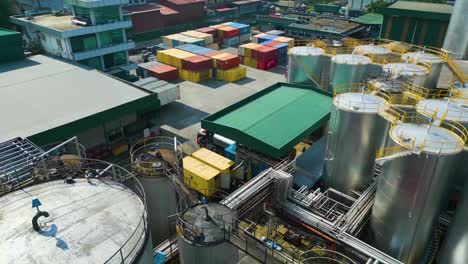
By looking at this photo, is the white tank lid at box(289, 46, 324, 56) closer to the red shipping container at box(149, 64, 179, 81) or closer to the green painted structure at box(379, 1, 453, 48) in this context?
the red shipping container at box(149, 64, 179, 81)

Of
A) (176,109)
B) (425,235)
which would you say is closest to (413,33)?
(176,109)

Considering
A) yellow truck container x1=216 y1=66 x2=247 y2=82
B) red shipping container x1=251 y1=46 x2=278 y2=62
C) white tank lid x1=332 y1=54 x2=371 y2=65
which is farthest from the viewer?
red shipping container x1=251 y1=46 x2=278 y2=62

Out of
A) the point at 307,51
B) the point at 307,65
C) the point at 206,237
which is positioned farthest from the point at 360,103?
the point at 307,51

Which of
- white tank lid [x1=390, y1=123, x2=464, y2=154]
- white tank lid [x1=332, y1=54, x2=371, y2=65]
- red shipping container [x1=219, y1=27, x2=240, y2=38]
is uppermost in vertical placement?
white tank lid [x1=332, y1=54, x2=371, y2=65]

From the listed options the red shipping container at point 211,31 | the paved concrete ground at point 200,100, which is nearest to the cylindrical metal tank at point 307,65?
the paved concrete ground at point 200,100

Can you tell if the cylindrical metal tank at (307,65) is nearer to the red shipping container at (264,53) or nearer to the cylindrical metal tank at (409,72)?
the cylindrical metal tank at (409,72)

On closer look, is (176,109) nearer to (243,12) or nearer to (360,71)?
(360,71)

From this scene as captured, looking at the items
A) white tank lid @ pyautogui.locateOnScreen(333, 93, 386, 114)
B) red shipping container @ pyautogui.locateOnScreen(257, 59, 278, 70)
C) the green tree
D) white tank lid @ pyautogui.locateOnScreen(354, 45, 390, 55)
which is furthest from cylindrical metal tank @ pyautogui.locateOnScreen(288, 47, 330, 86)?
the green tree
